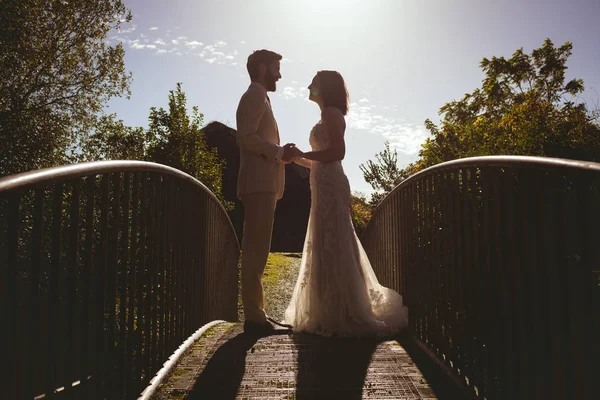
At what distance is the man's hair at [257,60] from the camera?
410 cm

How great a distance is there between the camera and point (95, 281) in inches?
75.0

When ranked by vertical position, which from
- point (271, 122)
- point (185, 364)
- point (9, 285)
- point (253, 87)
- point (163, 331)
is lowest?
point (185, 364)

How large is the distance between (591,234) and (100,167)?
1.78 m

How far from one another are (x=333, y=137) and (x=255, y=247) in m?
1.18

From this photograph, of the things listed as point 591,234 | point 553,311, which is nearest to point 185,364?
point 553,311

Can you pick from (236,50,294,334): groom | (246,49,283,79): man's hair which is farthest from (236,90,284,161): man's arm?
(246,49,283,79): man's hair

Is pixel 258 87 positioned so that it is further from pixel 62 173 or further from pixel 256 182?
pixel 62 173

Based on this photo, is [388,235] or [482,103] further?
[482,103]

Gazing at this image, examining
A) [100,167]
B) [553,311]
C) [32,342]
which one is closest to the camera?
[32,342]

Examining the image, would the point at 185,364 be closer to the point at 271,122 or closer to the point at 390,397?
the point at 390,397

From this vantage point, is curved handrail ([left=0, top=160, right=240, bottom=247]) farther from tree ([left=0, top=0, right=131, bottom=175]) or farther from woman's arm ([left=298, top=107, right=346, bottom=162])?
tree ([left=0, top=0, right=131, bottom=175])

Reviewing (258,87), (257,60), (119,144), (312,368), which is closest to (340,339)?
(312,368)

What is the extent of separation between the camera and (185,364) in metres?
2.86

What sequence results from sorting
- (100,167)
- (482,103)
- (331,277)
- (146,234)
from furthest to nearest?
(482,103) → (331,277) → (146,234) → (100,167)
